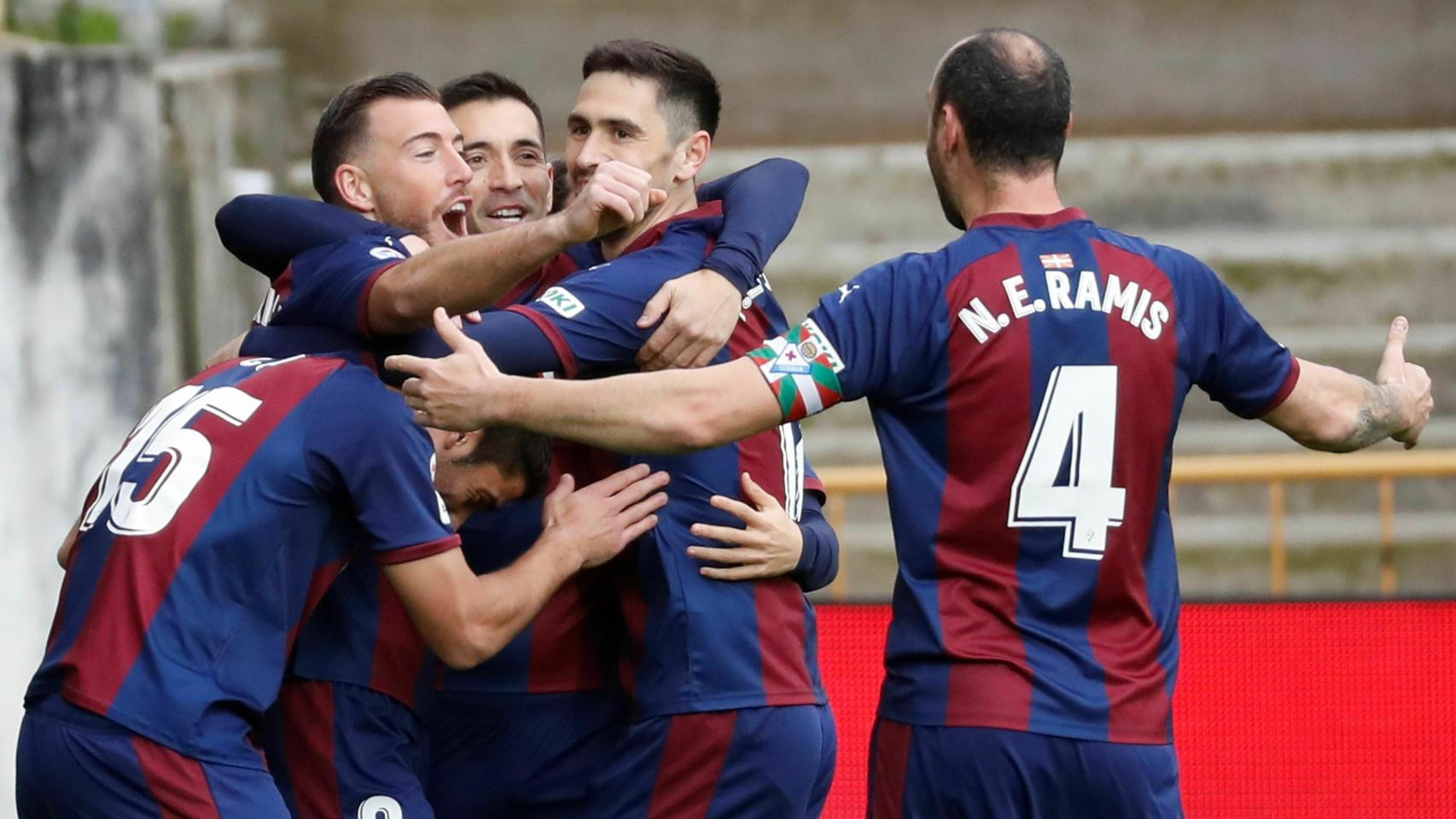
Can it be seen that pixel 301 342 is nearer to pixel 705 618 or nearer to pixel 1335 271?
pixel 705 618

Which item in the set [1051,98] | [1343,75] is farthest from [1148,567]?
[1343,75]

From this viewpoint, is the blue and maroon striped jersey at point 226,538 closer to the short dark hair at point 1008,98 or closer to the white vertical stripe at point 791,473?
the white vertical stripe at point 791,473

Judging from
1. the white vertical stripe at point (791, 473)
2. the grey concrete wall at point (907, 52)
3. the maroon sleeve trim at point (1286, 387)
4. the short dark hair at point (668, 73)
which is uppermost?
the grey concrete wall at point (907, 52)

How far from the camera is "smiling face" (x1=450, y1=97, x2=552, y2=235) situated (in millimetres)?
4727

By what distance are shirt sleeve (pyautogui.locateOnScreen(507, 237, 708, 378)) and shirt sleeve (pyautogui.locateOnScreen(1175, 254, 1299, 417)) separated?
3.45ft

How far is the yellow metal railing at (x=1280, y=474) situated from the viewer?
7.53m

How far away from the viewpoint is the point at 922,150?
1048 cm

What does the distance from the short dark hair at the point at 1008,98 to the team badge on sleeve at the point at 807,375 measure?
50 centimetres

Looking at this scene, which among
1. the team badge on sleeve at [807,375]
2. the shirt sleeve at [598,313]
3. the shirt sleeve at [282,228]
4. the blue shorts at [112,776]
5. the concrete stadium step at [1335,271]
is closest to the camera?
the blue shorts at [112,776]

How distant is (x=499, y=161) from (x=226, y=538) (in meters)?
1.73

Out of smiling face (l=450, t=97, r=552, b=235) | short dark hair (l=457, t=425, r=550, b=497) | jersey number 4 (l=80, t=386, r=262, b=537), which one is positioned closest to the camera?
jersey number 4 (l=80, t=386, r=262, b=537)

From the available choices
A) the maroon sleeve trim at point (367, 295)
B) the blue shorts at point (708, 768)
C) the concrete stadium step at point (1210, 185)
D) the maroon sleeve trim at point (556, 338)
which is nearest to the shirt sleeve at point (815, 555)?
the blue shorts at point (708, 768)

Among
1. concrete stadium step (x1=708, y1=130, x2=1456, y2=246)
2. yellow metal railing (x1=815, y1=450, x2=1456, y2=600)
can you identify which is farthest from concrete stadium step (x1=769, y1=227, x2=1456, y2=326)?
yellow metal railing (x1=815, y1=450, x2=1456, y2=600)

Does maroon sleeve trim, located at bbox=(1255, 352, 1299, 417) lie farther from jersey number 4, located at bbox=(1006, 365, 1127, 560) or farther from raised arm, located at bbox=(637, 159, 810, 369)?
raised arm, located at bbox=(637, 159, 810, 369)
